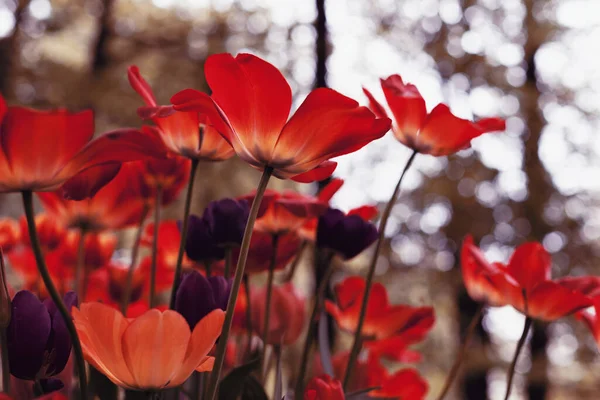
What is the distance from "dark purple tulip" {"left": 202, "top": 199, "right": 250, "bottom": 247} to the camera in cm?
29

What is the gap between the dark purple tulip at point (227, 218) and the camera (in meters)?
0.29

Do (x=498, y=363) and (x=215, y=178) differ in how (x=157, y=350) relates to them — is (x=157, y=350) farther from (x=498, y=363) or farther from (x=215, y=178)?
(x=215, y=178)

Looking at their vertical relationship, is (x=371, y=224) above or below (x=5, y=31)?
above

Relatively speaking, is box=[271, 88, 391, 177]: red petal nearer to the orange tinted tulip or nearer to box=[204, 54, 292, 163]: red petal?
box=[204, 54, 292, 163]: red petal

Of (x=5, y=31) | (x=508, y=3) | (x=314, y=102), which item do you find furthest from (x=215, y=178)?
(x=314, y=102)

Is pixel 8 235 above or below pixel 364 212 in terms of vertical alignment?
below

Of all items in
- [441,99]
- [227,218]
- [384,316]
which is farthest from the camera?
[441,99]

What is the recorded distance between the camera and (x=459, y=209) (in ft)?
5.49

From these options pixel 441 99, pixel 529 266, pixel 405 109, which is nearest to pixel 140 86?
pixel 405 109

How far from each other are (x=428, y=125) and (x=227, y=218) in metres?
0.11

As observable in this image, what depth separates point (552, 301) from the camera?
1.04 feet

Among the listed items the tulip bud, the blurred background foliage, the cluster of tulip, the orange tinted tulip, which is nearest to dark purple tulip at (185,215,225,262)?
the cluster of tulip

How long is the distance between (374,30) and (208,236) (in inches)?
62.3

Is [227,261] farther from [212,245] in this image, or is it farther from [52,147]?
[52,147]
